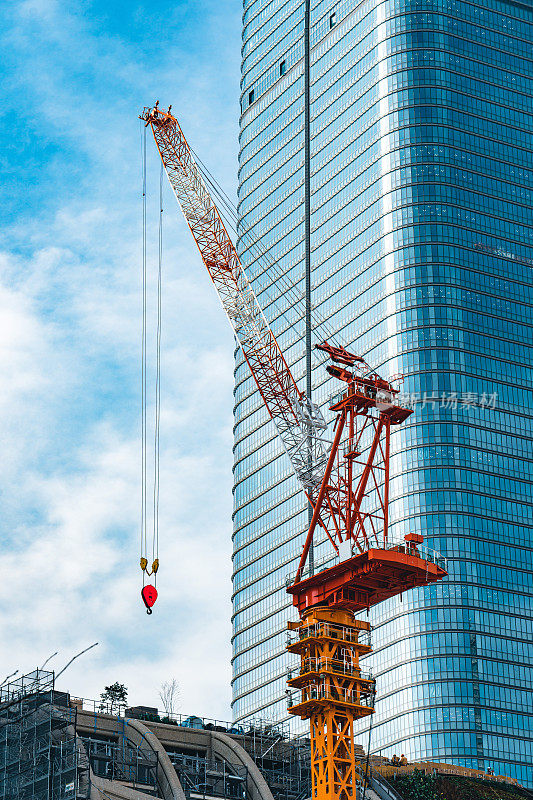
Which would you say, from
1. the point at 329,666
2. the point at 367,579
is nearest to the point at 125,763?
the point at 329,666

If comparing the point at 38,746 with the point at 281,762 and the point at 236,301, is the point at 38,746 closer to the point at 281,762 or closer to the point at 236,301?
the point at 281,762

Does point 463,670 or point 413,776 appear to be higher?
point 463,670

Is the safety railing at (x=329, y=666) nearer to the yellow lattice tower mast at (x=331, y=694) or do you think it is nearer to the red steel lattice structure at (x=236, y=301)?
the yellow lattice tower mast at (x=331, y=694)

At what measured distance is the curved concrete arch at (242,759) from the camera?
331ft

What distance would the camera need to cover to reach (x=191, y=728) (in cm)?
10675

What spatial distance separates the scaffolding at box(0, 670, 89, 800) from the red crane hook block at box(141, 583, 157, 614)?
9.22m

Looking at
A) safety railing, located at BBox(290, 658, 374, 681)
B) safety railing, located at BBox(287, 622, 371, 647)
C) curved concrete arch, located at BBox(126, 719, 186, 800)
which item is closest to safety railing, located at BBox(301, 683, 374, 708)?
safety railing, located at BBox(290, 658, 374, 681)

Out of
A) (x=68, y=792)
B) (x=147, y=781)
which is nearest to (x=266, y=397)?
(x=147, y=781)

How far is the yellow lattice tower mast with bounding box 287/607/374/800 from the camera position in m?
95.8

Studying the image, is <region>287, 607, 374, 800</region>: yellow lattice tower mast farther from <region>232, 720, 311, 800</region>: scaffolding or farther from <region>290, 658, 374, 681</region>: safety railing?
<region>232, 720, 311, 800</region>: scaffolding

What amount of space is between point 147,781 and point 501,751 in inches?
3738

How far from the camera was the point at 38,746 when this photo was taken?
92.8 m

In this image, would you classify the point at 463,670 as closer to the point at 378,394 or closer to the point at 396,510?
the point at 396,510

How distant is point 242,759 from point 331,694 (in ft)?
36.4
